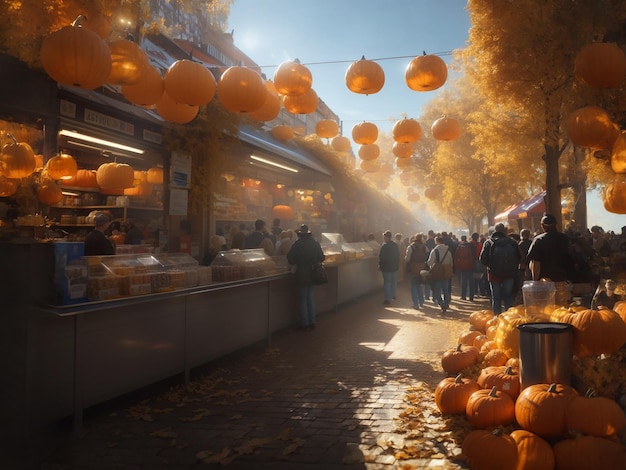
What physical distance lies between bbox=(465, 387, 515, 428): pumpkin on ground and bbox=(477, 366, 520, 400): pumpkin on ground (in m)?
0.22

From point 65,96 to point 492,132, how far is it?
1047cm

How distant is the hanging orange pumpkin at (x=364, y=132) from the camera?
483 inches

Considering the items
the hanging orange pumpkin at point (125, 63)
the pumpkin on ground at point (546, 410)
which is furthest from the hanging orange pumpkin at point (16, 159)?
the pumpkin on ground at point (546, 410)

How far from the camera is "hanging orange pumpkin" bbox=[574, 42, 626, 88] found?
740 centimetres

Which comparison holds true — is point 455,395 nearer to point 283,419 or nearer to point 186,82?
point 283,419

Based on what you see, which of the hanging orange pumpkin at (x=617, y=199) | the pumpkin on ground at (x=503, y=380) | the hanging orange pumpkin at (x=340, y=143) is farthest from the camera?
the hanging orange pumpkin at (x=340, y=143)

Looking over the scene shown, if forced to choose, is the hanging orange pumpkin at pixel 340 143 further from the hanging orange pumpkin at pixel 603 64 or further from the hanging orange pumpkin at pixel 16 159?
the hanging orange pumpkin at pixel 16 159

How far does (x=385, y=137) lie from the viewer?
140 feet

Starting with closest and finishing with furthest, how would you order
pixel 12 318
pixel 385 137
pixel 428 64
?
pixel 12 318 → pixel 428 64 → pixel 385 137

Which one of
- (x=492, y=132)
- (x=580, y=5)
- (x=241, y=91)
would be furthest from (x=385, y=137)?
(x=241, y=91)

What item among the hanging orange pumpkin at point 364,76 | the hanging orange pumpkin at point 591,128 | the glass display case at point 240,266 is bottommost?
the glass display case at point 240,266

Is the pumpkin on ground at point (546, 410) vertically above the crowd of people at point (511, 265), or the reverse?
the crowd of people at point (511, 265)

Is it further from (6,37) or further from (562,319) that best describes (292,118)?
(562,319)

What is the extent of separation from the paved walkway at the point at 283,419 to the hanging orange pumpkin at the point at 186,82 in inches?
161
